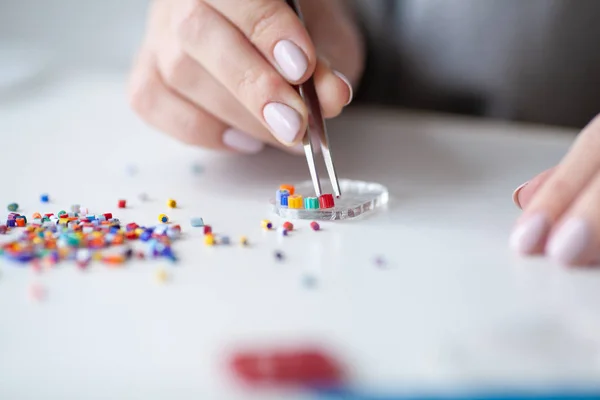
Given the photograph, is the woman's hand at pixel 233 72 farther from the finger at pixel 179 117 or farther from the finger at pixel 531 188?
the finger at pixel 531 188

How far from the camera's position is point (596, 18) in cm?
131

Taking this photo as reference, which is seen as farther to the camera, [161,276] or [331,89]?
[331,89]

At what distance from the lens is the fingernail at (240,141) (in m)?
1.04

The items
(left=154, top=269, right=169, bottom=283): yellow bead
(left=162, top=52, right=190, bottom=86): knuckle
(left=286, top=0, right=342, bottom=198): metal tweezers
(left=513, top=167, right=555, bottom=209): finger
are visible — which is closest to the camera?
(left=154, top=269, right=169, bottom=283): yellow bead

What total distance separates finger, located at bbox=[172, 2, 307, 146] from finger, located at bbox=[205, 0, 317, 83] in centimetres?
1

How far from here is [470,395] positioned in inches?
17.3

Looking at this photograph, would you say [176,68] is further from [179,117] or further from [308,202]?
[308,202]

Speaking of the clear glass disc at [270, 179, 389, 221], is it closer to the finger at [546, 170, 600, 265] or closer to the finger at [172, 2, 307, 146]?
the finger at [172, 2, 307, 146]

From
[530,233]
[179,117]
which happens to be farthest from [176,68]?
[530,233]

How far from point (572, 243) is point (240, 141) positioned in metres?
0.55

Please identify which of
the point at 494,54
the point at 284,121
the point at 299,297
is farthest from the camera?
the point at 494,54

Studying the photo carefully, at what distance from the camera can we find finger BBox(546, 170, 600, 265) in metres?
0.63

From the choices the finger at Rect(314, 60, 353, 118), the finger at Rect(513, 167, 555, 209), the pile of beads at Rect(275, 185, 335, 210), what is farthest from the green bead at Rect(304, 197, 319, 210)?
the finger at Rect(513, 167, 555, 209)

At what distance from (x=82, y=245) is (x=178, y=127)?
383mm
